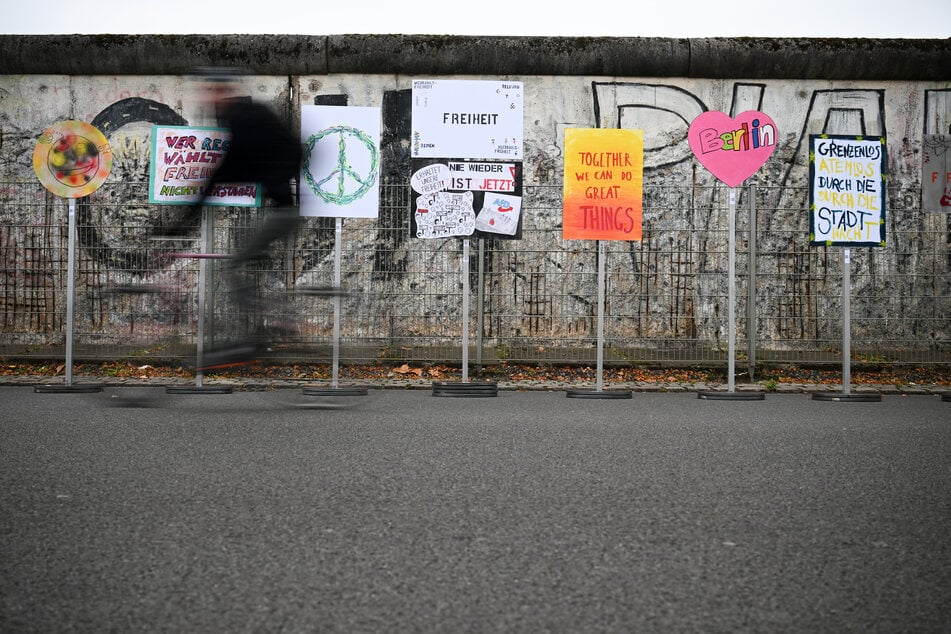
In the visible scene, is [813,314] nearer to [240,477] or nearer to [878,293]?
[878,293]

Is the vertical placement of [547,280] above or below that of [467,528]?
above

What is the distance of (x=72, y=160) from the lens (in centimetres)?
777

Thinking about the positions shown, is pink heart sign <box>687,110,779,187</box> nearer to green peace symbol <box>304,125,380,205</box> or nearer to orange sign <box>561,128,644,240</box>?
orange sign <box>561,128,644,240</box>

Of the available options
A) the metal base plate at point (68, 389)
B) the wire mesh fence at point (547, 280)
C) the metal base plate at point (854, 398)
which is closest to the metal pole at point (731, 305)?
the metal base plate at point (854, 398)

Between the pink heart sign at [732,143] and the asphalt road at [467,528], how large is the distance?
12.2ft

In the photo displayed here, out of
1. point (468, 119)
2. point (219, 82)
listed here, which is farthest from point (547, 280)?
point (219, 82)

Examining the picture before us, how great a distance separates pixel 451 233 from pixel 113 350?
400 centimetres

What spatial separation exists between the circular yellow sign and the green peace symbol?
6.43 ft

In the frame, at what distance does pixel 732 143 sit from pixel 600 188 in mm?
1444

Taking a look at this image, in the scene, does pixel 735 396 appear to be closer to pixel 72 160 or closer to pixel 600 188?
pixel 600 188

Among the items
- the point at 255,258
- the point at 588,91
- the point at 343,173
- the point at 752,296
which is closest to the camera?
the point at 255,258

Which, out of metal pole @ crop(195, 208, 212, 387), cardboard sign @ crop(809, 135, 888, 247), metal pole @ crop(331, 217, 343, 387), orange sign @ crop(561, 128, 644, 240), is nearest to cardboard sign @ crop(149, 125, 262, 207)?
metal pole @ crop(195, 208, 212, 387)

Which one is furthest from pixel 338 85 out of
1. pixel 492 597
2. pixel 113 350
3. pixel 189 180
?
pixel 492 597

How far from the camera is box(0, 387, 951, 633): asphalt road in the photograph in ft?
6.74
